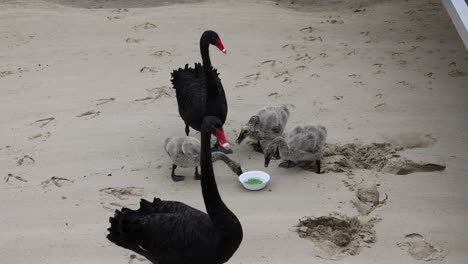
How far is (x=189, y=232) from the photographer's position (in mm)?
3133

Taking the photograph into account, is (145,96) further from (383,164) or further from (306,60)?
(383,164)

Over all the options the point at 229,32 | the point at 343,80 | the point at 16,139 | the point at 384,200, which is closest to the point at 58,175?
the point at 16,139

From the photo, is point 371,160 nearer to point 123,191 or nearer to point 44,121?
Result: point 123,191

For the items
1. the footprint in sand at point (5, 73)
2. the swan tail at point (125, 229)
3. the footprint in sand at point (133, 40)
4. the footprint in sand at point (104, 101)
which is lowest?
the footprint in sand at point (104, 101)

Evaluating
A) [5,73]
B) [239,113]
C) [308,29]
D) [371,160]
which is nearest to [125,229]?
[371,160]

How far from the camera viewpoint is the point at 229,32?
7258mm

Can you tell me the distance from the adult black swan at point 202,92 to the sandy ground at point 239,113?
0.43 metres

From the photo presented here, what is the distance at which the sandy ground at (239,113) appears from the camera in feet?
12.5

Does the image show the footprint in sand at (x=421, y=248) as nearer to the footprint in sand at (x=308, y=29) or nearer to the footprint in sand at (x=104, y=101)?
the footprint in sand at (x=104, y=101)

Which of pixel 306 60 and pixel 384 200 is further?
pixel 306 60

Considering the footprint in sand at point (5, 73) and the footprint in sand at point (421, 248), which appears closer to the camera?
the footprint in sand at point (421, 248)

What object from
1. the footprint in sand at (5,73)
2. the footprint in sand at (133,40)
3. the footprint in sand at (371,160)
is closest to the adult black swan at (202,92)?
the footprint in sand at (371,160)

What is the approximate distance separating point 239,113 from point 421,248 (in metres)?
2.30

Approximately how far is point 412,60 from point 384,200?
8.65ft
